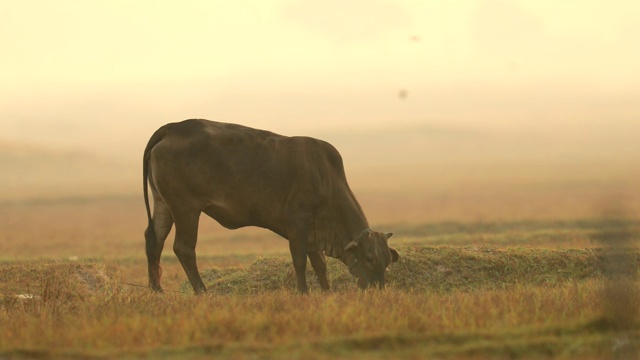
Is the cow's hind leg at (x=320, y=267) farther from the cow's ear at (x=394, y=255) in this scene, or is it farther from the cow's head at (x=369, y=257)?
the cow's ear at (x=394, y=255)

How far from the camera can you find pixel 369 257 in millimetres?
13273

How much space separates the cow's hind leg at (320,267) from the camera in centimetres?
1382

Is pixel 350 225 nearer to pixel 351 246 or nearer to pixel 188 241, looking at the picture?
pixel 351 246

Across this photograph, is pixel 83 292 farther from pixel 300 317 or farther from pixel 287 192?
pixel 300 317

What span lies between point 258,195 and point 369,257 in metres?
1.66

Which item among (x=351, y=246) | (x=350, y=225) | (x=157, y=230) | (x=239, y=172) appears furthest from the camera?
(x=157, y=230)

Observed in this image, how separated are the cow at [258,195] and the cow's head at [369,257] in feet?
0.04

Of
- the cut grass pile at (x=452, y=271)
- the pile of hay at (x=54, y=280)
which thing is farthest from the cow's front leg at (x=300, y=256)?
the pile of hay at (x=54, y=280)

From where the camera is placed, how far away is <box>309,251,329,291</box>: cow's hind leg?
1382 centimetres

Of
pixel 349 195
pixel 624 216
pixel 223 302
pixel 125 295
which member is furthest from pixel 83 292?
pixel 624 216

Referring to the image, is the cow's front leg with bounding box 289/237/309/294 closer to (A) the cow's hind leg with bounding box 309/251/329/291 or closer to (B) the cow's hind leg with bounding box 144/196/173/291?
(A) the cow's hind leg with bounding box 309/251/329/291

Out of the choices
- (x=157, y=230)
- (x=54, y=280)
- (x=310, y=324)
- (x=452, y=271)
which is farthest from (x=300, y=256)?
(x=310, y=324)

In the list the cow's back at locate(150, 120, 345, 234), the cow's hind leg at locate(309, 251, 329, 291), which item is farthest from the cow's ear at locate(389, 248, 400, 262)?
the cow's back at locate(150, 120, 345, 234)

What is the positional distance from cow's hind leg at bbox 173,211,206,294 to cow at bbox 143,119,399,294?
13 mm
